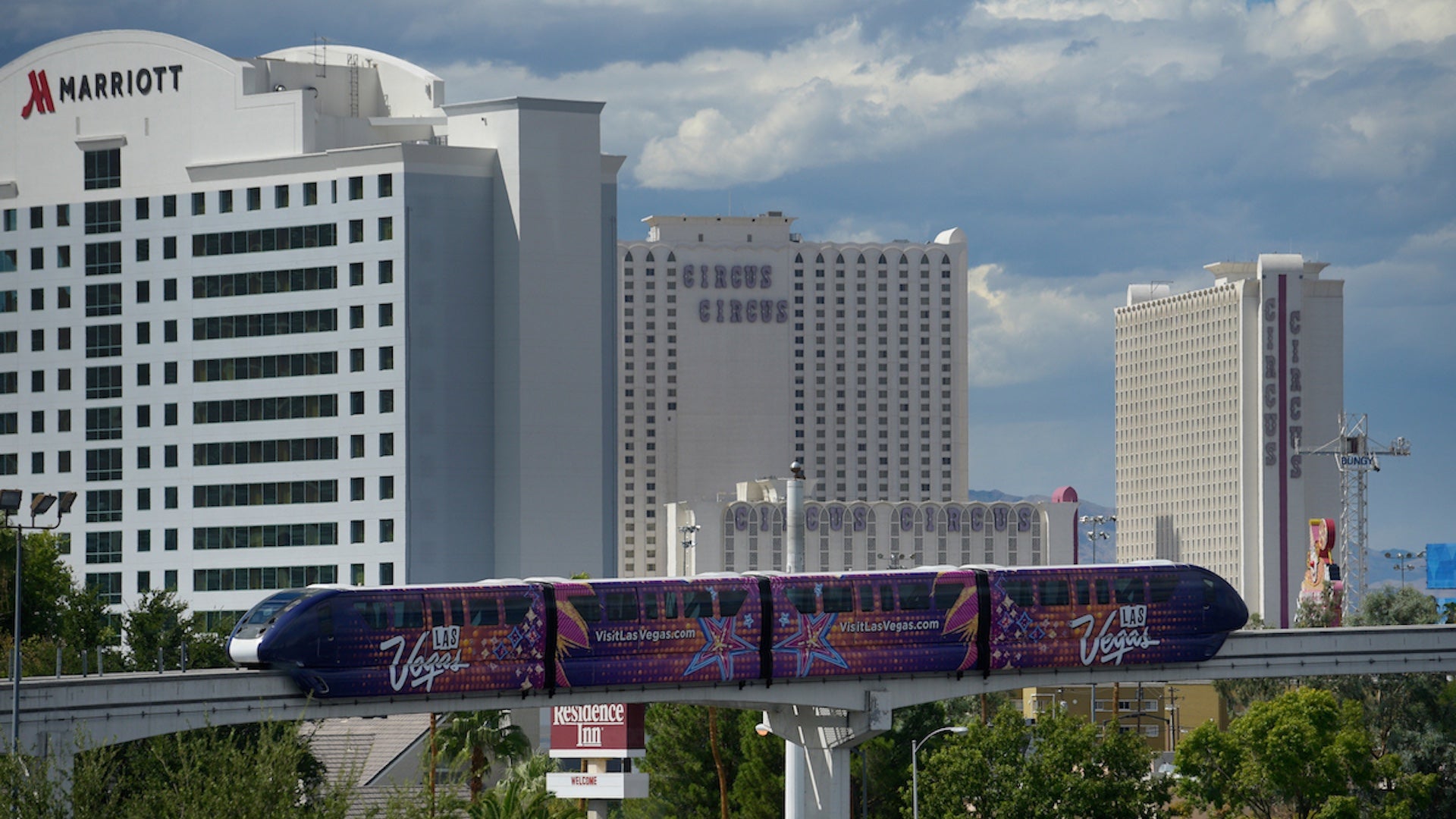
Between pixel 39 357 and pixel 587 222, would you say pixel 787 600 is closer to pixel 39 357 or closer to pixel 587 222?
pixel 587 222

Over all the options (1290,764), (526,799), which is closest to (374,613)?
(526,799)

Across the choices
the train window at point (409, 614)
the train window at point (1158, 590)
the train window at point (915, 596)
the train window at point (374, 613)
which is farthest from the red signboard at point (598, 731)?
the train window at point (1158, 590)

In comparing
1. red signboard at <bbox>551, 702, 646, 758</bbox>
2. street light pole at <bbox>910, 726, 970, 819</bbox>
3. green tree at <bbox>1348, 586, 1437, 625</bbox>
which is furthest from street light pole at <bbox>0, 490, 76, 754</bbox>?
green tree at <bbox>1348, 586, 1437, 625</bbox>

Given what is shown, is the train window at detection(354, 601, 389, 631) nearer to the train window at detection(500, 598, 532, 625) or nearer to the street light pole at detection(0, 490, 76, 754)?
the train window at detection(500, 598, 532, 625)

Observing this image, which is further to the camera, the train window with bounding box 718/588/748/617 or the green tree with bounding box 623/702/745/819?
the green tree with bounding box 623/702/745/819

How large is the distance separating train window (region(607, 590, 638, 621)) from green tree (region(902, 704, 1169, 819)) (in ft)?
61.2

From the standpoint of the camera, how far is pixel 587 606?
227 feet

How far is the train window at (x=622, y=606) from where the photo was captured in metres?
69.6

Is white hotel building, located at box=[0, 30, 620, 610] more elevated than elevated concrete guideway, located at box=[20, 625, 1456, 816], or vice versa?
white hotel building, located at box=[0, 30, 620, 610]

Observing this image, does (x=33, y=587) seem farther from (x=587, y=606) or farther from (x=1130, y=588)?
(x=1130, y=588)

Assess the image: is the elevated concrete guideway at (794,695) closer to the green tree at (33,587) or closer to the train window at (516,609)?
the train window at (516,609)

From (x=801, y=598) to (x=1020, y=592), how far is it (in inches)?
339

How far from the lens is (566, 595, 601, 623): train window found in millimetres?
68938

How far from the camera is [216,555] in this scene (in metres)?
142
